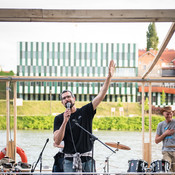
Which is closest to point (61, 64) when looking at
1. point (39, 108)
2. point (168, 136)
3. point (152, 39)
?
point (39, 108)

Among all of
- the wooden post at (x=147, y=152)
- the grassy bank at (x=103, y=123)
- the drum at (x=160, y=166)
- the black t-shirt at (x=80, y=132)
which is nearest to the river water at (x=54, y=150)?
the wooden post at (x=147, y=152)

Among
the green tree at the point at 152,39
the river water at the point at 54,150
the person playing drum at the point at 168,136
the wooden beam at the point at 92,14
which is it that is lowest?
the river water at the point at 54,150

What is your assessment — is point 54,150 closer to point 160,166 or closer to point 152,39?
point 160,166

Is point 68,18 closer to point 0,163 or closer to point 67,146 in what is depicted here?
point 67,146

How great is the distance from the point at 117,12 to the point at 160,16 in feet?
1.35

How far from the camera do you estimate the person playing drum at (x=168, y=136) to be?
19.0ft

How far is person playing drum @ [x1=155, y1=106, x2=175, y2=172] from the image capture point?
5.79 meters

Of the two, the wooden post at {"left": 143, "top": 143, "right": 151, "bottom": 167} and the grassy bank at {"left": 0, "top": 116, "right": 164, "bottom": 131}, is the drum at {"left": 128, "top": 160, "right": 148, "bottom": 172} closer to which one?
the wooden post at {"left": 143, "top": 143, "right": 151, "bottom": 167}

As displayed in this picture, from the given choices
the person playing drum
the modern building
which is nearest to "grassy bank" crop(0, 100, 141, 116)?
the modern building

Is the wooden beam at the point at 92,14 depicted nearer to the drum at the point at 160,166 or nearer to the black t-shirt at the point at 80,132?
the black t-shirt at the point at 80,132

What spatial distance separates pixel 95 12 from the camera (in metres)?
3.77

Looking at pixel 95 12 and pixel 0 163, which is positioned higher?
pixel 95 12

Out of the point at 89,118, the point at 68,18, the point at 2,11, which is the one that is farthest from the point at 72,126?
the point at 2,11

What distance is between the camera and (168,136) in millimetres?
5887
